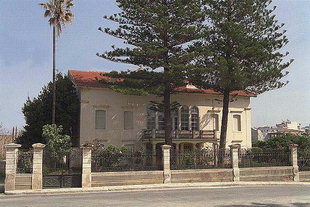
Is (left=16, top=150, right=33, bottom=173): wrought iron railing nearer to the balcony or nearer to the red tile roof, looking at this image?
the red tile roof

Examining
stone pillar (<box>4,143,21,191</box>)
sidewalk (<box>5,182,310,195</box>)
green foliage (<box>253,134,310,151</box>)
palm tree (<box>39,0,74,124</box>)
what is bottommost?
sidewalk (<box>5,182,310,195</box>)

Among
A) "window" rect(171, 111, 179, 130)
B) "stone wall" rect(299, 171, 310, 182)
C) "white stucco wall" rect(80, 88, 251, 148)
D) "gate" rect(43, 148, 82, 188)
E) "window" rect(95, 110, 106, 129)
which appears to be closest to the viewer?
"gate" rect(43, 148, 82, 188)

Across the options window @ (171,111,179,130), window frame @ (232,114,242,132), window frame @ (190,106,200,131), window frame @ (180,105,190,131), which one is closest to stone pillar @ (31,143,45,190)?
window @ (171,111,179,130)

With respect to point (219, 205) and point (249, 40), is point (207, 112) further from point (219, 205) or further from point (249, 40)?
point (219, 205)

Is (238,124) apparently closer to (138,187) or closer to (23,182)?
(138,187)

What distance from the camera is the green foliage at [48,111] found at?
32312 millimetres

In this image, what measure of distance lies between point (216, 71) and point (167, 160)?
10.0 m

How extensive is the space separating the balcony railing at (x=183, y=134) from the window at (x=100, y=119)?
4.04 meters

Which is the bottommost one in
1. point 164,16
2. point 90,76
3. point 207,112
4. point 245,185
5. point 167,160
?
point 245,185

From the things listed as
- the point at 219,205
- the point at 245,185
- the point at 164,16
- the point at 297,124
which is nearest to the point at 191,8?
the point at 164,16

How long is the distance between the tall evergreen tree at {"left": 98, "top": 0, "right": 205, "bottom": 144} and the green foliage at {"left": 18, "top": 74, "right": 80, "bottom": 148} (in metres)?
5.76

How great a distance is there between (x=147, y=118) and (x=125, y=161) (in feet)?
48.6

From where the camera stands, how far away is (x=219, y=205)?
1295 cm

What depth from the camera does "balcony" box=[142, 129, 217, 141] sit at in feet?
115
